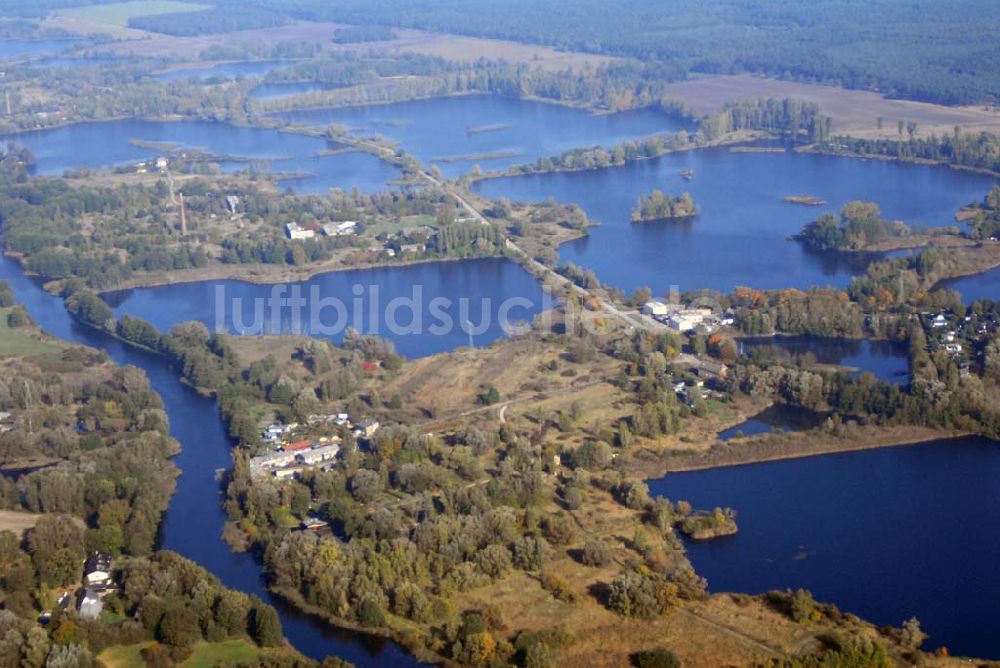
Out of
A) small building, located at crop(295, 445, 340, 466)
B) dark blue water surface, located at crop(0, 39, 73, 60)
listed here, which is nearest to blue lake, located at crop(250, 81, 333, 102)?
dark blue water surface, located at crop(0, 39, 73, 60)

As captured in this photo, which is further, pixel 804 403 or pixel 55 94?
pixel 55 94

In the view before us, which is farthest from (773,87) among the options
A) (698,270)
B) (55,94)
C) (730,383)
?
(730,383)

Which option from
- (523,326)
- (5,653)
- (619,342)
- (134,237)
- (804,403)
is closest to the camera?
(5,653)

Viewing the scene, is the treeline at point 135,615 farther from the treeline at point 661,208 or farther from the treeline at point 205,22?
the treeline at point 205,22

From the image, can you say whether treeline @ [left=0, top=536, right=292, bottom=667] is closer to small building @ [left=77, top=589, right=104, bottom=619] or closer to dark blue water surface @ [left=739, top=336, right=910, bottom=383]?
small building @ [left=77, top=589, right=104, bottom=619]

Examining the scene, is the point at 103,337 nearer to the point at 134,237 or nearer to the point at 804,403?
the point at 134,237

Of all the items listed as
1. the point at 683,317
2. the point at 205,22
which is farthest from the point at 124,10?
the point at 683,317

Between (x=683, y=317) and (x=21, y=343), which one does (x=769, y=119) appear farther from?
(x=21, y=343)
